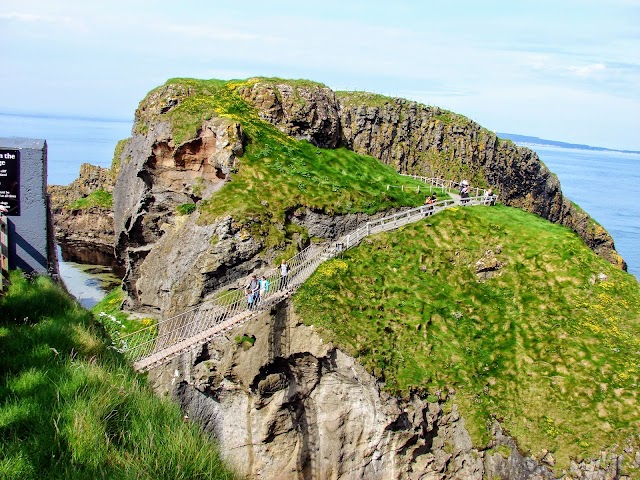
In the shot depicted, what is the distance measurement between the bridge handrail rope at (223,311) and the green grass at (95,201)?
54593mm

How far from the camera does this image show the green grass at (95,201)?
77.3 metres

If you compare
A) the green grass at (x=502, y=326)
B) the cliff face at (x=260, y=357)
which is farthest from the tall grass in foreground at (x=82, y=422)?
the green grass at (x=502, y=326)

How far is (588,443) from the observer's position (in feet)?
65.8

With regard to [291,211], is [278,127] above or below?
above

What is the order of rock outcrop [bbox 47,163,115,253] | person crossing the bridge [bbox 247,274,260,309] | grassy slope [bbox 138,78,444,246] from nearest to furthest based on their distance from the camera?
person crossing the bridge [bbox 247,274,260,309] → grassy slope [bbox 138,78,444,246] → rock outcrop [bbox 47,163,115,253]

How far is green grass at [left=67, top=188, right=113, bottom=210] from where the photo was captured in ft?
254

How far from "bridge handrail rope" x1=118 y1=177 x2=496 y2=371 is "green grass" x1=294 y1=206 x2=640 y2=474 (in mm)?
767

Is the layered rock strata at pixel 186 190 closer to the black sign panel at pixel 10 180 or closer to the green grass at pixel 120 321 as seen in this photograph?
the green grass at pixel 120 321

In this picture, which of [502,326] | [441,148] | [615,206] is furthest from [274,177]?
[615,206]

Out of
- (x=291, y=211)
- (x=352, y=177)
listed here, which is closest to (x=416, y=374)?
(x=291, y=211)

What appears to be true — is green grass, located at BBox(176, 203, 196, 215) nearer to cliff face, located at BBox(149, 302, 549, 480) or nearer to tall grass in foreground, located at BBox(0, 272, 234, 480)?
cliff face, located at BBox(149, 302, 549, 480)

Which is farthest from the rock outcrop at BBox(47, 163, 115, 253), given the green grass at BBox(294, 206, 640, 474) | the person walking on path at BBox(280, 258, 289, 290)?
the green grass at BBox(294, 206, 640, 474)

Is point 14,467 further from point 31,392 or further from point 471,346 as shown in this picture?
point 471,346

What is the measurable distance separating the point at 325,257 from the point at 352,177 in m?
8.53
